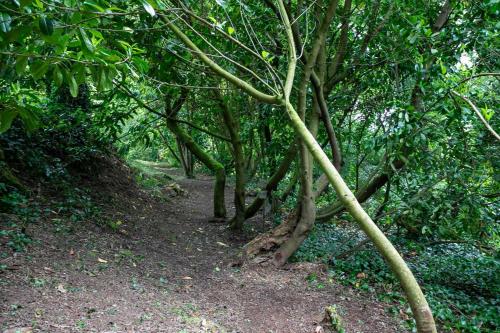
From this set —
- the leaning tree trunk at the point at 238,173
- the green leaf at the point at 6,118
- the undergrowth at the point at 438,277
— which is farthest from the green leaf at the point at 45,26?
the leaning tree trunk at the point at 238,173

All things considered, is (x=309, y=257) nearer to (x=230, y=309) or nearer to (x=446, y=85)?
(x=230, y=309)

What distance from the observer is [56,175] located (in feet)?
20.4

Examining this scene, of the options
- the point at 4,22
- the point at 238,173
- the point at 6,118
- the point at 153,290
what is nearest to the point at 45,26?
the point at 4,22

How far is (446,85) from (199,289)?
11.2 feet

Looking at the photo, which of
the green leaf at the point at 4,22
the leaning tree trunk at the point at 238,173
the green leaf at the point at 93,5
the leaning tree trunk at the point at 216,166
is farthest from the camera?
the leaning tree trunk at the point at 216,166

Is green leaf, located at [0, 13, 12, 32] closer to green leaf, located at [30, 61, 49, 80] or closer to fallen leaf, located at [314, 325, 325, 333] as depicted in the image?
green leaf, located at [30, 61, 49, 80]

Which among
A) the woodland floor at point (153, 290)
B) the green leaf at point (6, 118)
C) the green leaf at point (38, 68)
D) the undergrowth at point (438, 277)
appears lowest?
the woodland floor at point (153, 290)

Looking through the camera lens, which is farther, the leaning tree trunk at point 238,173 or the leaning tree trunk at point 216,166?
the leaning tree trunk at point 216,166

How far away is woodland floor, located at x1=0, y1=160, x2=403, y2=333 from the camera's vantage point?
3092mm

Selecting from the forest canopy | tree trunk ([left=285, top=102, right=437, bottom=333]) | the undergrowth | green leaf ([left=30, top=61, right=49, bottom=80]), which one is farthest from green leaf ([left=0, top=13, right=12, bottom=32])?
the undergrowth

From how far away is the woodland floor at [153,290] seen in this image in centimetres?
309

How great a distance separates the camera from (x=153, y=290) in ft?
13.2

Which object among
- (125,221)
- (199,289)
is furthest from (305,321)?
(125,221)

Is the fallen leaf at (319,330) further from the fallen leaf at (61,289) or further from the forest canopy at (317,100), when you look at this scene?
the fallen leaf at (61,289)
